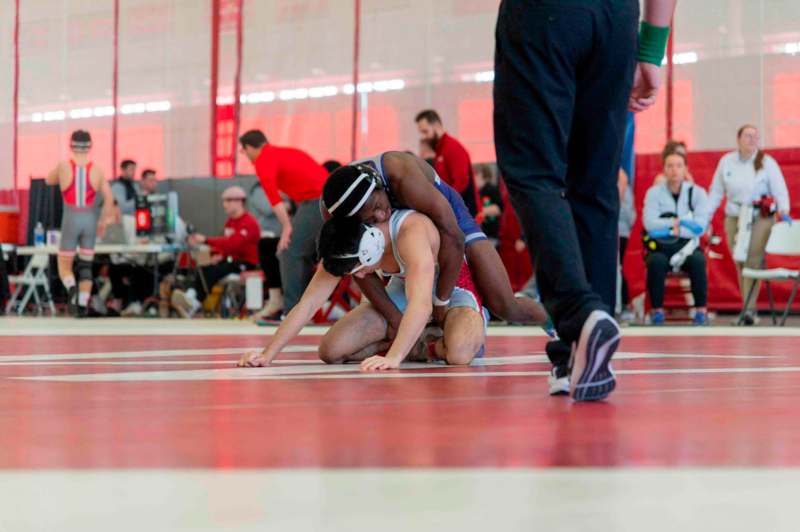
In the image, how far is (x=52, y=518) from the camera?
4.75ft

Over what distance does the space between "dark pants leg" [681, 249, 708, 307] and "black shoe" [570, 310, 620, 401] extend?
747 centimetres

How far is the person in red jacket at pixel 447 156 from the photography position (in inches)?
352

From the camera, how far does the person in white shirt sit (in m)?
10.4

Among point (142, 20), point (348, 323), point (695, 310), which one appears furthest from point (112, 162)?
point (348, 323)

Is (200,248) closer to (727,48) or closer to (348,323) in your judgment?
(727,48)

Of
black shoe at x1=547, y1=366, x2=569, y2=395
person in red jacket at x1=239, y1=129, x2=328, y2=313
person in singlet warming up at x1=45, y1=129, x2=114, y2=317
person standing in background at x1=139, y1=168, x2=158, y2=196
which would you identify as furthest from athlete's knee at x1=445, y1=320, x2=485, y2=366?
person standing in background at x1=139, y1=168, x2=158, y2=196

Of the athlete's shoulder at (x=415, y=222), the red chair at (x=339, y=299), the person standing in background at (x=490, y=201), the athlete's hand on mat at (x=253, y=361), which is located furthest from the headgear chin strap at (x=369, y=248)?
the person standing in background at (x=490, y=201)

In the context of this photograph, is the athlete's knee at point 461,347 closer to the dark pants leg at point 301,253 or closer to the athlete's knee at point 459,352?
the athlete's knee at point 459,352

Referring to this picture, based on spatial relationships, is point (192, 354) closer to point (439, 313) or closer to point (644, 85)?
point (439, 313)

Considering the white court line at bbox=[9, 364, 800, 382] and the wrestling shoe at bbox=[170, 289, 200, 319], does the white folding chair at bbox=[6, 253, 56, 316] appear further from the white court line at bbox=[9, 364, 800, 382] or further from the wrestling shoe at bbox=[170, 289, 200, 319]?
the white court line at bbox=[9, 364, 800, 382]

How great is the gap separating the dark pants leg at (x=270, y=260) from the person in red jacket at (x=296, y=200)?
5.26ft

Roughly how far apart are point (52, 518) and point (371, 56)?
45.5ft

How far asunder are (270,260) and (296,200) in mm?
2112

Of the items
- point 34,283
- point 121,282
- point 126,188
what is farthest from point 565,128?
point 34,283
